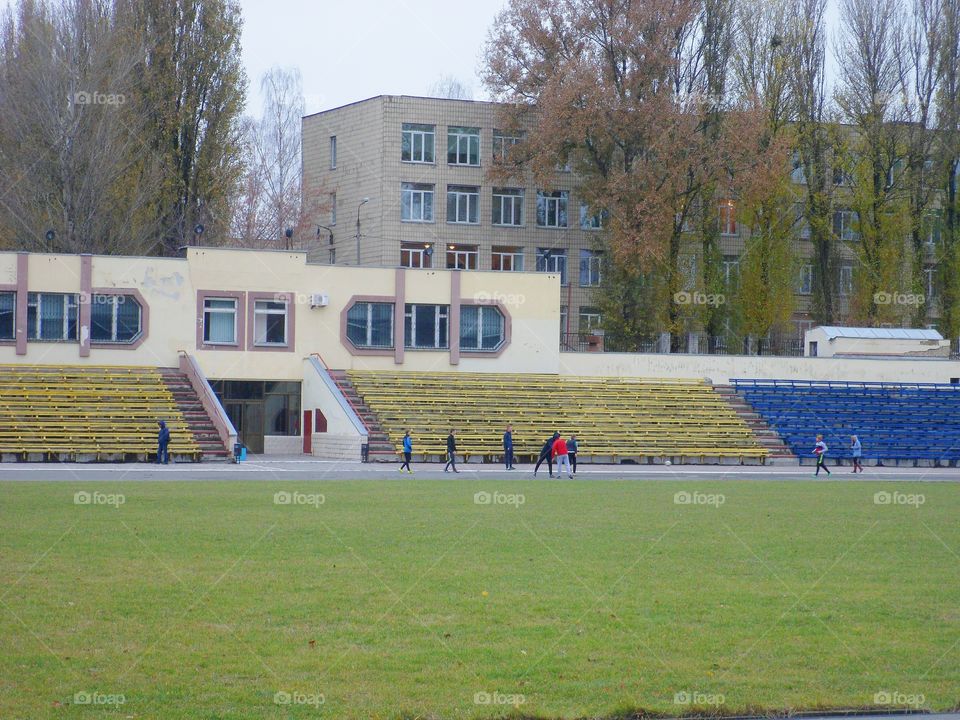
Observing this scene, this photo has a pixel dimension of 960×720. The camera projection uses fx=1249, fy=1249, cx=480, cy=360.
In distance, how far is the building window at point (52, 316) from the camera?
49.5 m

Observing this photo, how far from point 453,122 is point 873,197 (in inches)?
896

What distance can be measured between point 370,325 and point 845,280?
29766mm

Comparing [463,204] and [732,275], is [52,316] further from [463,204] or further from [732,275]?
[732,275]

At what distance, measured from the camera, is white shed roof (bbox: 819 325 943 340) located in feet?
195

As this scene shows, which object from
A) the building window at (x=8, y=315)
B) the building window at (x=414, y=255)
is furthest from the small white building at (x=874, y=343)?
the building window at (x=8, y=315)

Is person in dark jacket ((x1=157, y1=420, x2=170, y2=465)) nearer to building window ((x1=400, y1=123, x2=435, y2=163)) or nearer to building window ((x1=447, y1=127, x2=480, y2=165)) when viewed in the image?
building window ((x1=400, y1=123, x2=435, y2=163))

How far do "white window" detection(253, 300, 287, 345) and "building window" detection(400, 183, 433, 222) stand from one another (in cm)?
1699

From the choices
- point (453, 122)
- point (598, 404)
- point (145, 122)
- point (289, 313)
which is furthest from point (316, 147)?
point (598, 404)

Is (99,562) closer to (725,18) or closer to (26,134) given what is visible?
(26,134)

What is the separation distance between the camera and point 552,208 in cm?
6944

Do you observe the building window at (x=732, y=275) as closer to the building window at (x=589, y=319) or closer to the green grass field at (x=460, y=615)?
the building window at (x=589, y=319)

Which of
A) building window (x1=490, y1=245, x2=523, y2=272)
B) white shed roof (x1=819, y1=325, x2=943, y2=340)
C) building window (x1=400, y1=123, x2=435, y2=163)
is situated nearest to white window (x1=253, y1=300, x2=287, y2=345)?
building window (x1=400, y1=123, x2=435, y2=163)

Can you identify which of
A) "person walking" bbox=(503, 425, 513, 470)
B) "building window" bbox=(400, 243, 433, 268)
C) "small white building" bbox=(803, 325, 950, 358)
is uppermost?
"building window" bbox=(400, 243, 433, 268)

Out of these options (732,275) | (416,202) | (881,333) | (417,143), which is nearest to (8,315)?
(416,202)
